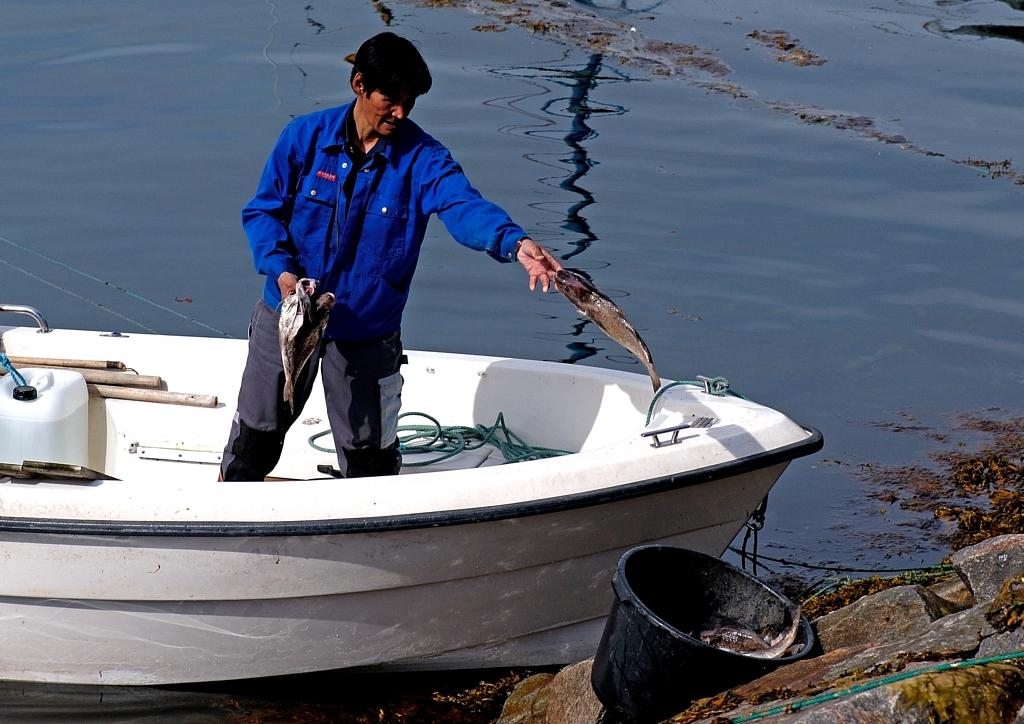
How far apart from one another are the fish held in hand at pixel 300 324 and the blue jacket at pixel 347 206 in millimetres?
237

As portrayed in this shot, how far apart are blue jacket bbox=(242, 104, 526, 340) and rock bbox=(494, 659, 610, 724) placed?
152cm

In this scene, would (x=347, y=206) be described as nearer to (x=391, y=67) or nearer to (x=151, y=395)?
(x=391, y=67)

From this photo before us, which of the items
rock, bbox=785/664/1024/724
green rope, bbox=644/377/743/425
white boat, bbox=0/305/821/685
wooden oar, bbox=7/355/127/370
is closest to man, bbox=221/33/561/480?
white boat, bbox=0/305/821/685

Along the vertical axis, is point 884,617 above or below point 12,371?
below

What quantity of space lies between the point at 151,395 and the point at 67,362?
423mm

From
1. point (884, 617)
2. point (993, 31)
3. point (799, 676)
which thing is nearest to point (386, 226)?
point (799, 676)

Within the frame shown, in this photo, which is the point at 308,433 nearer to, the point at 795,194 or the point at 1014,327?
the point at 1014,327

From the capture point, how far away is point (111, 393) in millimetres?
5902

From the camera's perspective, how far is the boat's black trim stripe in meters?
4.37

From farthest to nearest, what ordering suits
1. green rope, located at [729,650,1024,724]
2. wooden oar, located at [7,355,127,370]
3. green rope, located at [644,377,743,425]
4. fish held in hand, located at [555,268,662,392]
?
1. wooden oar, located at [7,355,127,370]
2. green rope, located at [644,377,743,425]
3. fish held in hand, located at [555,268,662,392]
4. green rope, located at [729,650,1024,724]

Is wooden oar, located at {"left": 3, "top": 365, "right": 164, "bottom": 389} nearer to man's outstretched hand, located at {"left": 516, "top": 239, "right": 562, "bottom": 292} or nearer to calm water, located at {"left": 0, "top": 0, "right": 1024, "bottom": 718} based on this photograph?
calm water, located at {"left": 0, "top": 0, "right": 1024, "bottom": 718}

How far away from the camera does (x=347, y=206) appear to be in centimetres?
451

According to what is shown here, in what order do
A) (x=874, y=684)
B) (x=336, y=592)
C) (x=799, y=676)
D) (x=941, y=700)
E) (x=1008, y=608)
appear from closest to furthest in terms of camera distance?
(x=941, y=700)
(x=874, y=684)
(x=1008, y=608)
(x=799, y=676)
(x=336, y=592)

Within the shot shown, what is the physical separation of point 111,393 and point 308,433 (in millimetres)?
929
